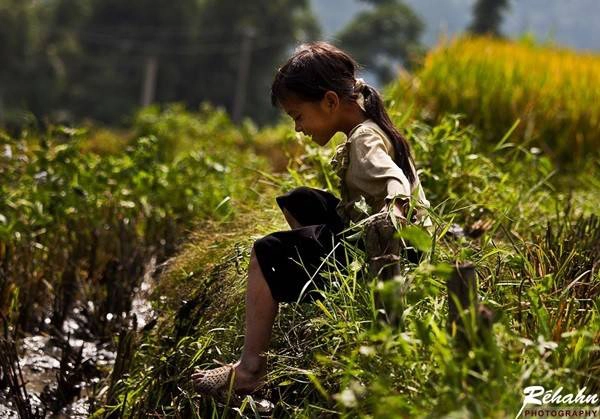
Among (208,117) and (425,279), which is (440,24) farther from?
(425,279)

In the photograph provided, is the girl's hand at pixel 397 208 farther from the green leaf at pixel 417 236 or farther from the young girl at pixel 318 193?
the green leaf at pixel 417 236

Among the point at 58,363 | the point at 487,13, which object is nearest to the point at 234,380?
the point at 58,363

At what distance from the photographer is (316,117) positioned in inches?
124

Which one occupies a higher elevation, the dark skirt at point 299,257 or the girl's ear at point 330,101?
the girl's ear at point 330,101

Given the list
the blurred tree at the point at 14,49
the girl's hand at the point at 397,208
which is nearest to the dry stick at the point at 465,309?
the girl's hand at the point at 397,208

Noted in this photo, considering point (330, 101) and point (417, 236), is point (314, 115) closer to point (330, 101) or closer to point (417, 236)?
point (330, 101)

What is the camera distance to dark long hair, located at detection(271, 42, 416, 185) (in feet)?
10.2

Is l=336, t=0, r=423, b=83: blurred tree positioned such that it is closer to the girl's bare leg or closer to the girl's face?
the girl's face

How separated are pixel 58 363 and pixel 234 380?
170 centimetres

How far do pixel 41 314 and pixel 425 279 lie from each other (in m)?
2.65

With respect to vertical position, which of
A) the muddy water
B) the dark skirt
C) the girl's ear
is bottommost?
the muddy water

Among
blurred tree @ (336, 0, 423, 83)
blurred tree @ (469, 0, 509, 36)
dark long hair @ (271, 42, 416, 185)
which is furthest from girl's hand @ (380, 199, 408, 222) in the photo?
blurred tree @ (336, 0, 423, 83)

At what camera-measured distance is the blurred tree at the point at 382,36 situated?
68875 millimetres

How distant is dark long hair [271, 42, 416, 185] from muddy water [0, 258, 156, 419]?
1.18 metres
